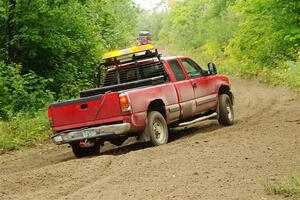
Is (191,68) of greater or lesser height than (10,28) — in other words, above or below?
below

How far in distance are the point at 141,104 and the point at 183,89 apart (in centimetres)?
167

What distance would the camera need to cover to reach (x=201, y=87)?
Result: 1225 centimetres

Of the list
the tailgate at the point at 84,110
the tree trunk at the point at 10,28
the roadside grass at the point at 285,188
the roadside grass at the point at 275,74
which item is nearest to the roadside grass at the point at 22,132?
the tailgate at the point at 84,110

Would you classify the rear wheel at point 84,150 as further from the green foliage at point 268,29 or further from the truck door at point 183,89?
the green foliage at point 268,29

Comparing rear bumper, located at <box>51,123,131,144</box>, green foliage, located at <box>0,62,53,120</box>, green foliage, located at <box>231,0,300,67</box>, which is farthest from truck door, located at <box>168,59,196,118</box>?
green foliage, located at <box>0,62,53,120</box>

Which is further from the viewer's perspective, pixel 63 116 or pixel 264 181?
pixel 63 116

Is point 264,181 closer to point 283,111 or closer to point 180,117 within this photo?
point 180,117

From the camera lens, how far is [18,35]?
52.1 ft

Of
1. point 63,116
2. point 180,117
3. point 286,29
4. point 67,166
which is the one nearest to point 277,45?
point 286,29

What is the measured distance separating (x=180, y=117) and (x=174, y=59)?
4.37ft

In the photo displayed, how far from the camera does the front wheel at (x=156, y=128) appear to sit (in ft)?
33.8

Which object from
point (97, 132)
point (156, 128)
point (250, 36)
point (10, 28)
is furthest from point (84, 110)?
point (10, 28)

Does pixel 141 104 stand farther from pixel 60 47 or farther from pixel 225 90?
pixel 60 47

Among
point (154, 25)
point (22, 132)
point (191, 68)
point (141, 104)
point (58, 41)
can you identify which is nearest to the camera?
point (141, 104)
